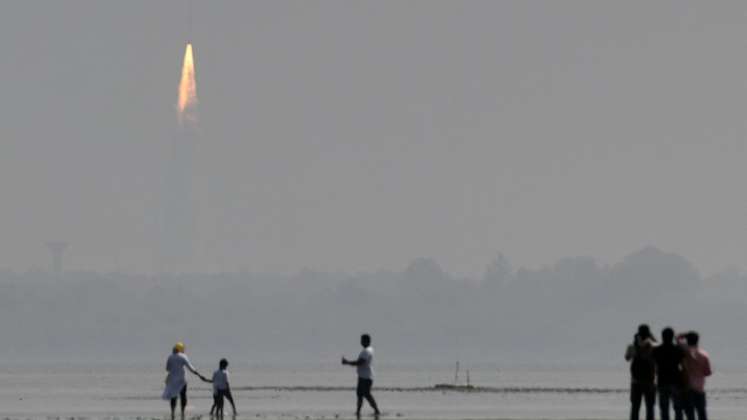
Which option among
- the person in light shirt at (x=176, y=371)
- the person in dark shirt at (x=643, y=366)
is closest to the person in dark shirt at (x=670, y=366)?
the person in dark shirt at (x=643, y=366)

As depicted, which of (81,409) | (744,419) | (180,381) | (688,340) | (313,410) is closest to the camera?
(688,340)

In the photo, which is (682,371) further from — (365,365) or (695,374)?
(365,365)

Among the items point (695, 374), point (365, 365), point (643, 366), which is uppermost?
point (365, 365)

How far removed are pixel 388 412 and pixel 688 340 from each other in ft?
67.3

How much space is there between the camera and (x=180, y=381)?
47500 mm

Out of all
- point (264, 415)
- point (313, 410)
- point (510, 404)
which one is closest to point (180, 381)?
point (264, 415)

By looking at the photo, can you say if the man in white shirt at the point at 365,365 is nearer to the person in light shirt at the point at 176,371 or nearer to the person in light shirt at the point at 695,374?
the person in light shirt at the point at 176,371

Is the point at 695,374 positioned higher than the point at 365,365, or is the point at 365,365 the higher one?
the point at 365,365

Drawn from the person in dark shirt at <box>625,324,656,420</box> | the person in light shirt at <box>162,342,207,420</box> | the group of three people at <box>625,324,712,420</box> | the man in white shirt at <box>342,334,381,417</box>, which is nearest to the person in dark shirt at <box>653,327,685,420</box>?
the group of three people at <box>625,324,712,420</box>

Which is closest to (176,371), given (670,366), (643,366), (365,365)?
(365,365)

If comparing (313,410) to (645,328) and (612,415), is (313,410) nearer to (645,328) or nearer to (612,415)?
(612,415)

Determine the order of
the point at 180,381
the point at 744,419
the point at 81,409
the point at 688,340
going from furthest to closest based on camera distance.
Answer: the point at 81,409 < the point at 744,419 < the point at 180,381 < the point at 688,340

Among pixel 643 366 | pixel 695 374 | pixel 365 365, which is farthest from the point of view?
pixel 365 365

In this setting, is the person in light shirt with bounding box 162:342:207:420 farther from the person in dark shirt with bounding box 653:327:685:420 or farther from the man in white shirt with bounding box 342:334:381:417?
the person in dark shirt with bounding box 653:327:685:420
